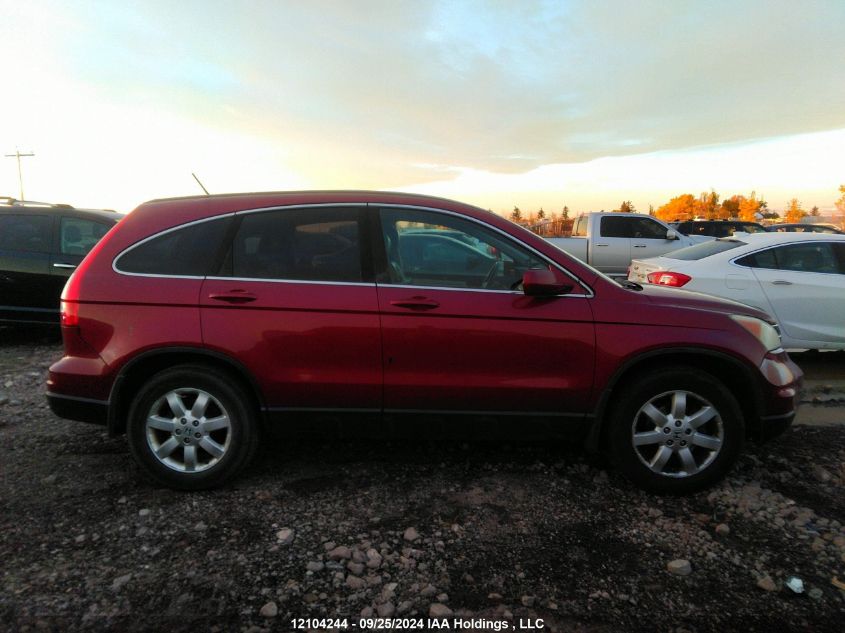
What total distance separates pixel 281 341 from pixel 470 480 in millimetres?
1455

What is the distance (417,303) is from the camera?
3115 mm

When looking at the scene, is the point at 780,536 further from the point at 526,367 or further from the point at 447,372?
the point at 447,372

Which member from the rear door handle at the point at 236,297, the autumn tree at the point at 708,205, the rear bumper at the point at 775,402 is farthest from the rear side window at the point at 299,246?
the autumn tree at the point at 708,205

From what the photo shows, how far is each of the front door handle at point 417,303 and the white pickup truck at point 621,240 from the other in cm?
1121

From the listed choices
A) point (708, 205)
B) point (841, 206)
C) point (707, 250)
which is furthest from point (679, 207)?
point (707, 250)

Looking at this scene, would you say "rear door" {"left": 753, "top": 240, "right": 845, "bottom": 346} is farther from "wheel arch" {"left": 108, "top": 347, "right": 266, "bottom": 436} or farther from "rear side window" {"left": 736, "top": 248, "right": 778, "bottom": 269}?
"wheel arch" {"left": 108, "top": 347, "right": 266, "bottom": 436}

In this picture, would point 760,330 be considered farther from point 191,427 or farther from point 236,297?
point 191,427

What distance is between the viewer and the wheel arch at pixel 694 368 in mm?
3166

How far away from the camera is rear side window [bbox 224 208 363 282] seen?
320 centimetres

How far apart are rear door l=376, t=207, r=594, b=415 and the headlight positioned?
3.12 ft

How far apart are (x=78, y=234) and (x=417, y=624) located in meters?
6.86

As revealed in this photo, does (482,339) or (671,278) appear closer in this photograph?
(482,339)

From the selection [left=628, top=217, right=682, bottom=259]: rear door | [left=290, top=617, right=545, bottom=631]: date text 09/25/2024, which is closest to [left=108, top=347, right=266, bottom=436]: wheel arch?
Result: [left=290, top=617, right=545, bottom=631]: date text 09/25/2024

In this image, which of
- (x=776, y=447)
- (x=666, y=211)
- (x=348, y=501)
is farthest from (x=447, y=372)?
(x=666, y=211)
